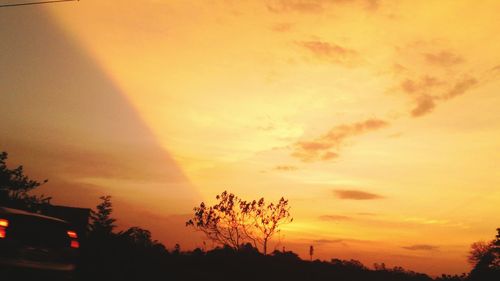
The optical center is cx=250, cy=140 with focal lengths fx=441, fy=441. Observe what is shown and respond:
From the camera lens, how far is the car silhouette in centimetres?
812

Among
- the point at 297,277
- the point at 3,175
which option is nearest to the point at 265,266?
the point at 297,277

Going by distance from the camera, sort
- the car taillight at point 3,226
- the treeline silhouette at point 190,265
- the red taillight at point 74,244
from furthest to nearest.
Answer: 1. the treeline silhouette at point 190,265
2. the red taillight at point 74,244
3. the car taillight at point 3,226

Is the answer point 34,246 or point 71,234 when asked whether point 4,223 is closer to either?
point 34,246

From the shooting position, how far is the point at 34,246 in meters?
8.52

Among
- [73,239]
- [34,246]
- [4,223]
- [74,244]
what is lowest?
[34,246]

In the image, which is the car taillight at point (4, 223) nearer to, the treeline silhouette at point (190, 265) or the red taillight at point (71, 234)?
the red taillight at point (71, 234)

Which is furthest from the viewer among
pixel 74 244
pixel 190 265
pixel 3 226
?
pixel 190 265

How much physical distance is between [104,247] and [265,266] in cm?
1028

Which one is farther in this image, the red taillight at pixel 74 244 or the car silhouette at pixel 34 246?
the red taillight at pixel 74 244

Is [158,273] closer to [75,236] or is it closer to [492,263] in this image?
[75,236]

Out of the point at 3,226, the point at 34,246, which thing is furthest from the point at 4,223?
the point at 34,246

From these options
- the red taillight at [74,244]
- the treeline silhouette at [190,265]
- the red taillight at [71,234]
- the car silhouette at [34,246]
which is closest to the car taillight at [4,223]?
the car silhouette at [34,246]

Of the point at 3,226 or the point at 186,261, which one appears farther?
the point at 186,261

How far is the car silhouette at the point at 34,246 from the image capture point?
320 inches
